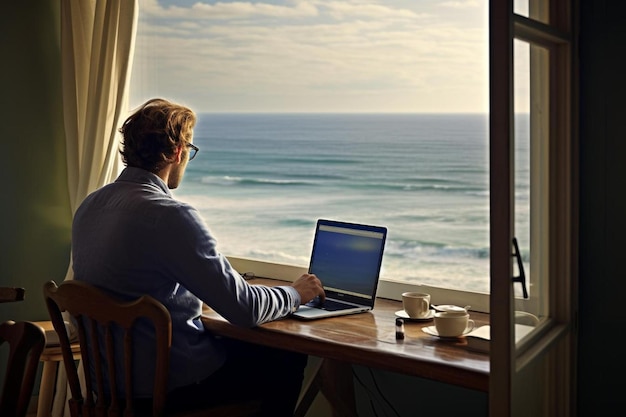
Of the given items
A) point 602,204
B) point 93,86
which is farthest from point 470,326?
point 93,86

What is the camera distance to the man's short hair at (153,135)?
2486 millimetres

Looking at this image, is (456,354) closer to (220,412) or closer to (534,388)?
(534,388)

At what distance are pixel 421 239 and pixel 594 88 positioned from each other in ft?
24.1

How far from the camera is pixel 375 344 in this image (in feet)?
7.24

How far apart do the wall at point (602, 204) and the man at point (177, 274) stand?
0.83m

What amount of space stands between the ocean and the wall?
3.80 metres

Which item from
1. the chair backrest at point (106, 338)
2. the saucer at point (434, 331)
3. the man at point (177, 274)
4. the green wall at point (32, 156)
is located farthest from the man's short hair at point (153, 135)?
the green wall at point (32, 156)

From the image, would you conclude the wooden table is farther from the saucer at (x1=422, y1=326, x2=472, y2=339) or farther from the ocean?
the ocean

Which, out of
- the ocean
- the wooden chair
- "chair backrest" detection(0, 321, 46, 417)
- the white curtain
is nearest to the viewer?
"chair backrest" detection(0, 321, 46, 417)

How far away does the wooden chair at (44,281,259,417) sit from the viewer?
215 centimetres

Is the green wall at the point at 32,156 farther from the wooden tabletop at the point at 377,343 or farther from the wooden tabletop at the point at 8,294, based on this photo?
the wooden tabletop at the point at 377,343

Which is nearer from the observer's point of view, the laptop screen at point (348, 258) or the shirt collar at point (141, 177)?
the shirt collar at point (141, 177)

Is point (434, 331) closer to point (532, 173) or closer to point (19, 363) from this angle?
point (532, 173)

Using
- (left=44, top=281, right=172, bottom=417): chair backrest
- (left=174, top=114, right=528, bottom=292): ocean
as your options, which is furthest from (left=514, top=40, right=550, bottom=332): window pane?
(left=174, top=114, right=528, bottom=292): ocean
